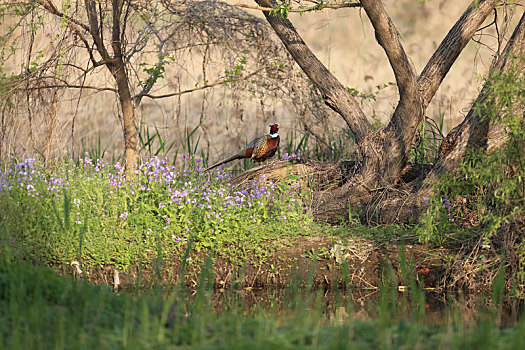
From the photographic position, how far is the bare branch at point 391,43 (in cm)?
618

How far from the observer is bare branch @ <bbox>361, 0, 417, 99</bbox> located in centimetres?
618

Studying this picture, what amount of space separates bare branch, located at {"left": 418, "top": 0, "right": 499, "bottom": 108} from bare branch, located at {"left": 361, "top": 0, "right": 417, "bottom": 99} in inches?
8.3

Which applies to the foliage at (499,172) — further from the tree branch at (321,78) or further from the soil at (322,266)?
the tree branch at (321,78)

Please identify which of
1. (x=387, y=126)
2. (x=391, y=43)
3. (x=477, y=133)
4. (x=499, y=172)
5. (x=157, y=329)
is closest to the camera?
(x=157, y=329)

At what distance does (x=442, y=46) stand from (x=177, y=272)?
358 centimetres

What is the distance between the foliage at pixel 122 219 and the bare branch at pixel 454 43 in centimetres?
210

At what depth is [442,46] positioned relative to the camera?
263 inches

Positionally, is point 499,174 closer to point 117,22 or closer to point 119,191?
point 119,191

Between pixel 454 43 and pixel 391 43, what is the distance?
0.69 metres

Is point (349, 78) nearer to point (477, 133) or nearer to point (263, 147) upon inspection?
point (263, 147)

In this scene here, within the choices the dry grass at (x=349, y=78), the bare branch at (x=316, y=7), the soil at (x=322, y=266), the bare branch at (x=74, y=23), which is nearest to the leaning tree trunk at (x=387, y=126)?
the bare branch at (x=316, y=7)

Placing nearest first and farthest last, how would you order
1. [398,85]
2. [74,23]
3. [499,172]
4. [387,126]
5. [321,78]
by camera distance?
[499,172] → [74,23] → [398,85] → [387,126] → [321,78]

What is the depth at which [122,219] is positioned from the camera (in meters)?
5.39

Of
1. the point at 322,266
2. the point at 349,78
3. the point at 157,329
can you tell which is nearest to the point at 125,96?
the point at 322,266
